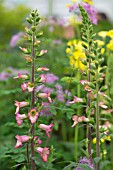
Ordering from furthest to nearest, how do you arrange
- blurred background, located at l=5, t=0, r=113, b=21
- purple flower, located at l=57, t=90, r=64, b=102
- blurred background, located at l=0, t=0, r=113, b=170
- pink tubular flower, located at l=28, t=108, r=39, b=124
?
blurred background, located at l=5, t=0, r=113, b=21
blurred background, located at l=0, t=0, r=113, b=170
purple flower, located at l=57, t=90, r=64, b=102
pink tubular flower, located at l=28, t=108, r=39, b=124

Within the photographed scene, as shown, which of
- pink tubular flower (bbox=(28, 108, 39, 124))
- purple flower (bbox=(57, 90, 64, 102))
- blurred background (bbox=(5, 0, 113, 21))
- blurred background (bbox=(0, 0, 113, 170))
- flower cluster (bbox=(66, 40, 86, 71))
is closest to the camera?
pink tubular flower (bbox=(28, 108, 39, 124))

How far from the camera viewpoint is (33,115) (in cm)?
188

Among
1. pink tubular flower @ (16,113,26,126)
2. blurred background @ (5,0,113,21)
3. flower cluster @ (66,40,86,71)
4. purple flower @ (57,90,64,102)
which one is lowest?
pink tubular flower @ (16,113,26,126)

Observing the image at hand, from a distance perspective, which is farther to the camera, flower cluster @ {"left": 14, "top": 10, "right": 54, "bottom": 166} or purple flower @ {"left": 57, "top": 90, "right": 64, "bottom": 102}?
purple flower @ {"left": 57, "top": 90, "right": 64, "bottom": 102}

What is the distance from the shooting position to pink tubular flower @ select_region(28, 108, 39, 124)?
1859mm

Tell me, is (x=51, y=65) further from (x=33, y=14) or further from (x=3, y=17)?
(x=3, y=17)

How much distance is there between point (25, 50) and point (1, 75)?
1.62 m

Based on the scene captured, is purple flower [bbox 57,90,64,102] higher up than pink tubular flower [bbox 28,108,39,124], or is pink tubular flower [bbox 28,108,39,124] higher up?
purple flower [bbox 57,90,64,102]

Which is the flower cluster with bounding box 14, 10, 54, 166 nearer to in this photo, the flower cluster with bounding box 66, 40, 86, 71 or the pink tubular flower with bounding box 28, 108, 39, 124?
the pink tubular flower with bounding box 28, 108, 39, 124

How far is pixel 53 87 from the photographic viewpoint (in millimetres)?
3027

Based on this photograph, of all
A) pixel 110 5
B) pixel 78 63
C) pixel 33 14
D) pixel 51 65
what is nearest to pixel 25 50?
pixel 33 14

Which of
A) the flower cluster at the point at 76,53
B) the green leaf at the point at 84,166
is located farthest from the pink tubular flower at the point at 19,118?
the flower cluster at the point at 76,53

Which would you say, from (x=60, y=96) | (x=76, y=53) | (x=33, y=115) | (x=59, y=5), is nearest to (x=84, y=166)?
(x=33, y=115)

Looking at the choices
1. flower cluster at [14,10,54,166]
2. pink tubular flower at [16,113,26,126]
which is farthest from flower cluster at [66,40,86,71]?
pink tubular flower at [16,113,26,126]
